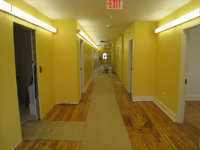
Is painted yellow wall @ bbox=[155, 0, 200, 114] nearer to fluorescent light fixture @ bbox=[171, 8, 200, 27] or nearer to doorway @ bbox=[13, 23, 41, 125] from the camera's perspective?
fluorescent light fixture @ bbox=[171, 8, 200, 27]

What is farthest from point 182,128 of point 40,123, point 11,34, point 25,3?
point 25,3

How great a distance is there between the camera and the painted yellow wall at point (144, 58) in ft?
14.2

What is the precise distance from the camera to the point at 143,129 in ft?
9.26

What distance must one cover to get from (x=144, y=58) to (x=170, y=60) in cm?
106

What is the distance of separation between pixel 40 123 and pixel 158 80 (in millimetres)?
3379

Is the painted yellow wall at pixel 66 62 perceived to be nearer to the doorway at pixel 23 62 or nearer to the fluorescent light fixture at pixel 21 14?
the doorway at pixel 23 62

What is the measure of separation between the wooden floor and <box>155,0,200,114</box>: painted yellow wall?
0.44 meters

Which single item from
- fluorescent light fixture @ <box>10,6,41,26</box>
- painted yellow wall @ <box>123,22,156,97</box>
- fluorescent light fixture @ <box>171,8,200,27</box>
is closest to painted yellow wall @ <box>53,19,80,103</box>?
fluorescent light fixture @ <box>10,6,41,26</box>

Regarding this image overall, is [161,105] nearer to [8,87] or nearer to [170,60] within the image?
[170,60]

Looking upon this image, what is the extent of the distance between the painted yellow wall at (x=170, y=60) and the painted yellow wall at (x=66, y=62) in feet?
7.99

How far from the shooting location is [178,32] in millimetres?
3037

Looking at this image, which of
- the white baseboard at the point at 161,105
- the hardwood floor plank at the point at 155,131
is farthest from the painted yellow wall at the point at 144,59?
the hardwood floor plank at the point at 155,131

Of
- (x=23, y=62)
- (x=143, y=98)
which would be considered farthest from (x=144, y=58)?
(x=23, y=62)

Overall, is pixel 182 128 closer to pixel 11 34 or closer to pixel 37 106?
pixel 37 106
